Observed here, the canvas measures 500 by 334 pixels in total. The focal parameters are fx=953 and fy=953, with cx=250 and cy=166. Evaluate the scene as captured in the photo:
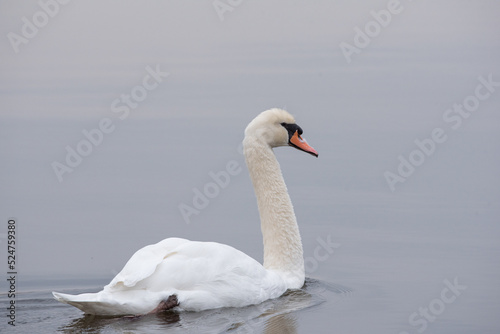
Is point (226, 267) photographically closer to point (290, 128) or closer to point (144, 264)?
point (144, 264)

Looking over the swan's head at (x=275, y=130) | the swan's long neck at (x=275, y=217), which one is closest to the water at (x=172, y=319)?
the swan's long neck at (x=275, y=217)

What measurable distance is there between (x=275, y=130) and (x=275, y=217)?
0.98 m

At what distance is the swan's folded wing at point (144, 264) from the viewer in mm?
8711

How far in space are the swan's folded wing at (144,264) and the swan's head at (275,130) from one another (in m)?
1.84

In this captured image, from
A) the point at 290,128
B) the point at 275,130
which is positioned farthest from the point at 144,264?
the point at 290,128

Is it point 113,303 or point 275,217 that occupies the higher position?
point 275,217

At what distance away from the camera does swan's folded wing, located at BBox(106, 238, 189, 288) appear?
871 cm

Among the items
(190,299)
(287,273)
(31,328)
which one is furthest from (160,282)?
(287,273)

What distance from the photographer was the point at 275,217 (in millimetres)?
10680

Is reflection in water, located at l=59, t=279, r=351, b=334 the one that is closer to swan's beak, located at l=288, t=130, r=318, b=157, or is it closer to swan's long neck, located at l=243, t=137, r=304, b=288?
swan's long neck, located at l=243, t=137, r=304, b=288

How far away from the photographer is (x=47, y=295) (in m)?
9.90

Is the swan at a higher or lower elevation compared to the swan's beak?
lower

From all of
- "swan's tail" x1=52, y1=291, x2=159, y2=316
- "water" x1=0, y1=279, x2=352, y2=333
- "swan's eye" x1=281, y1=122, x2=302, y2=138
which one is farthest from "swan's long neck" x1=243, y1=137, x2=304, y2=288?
"swan's tail" x1=52, y1=291, x2=159, y2=316

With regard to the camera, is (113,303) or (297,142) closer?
(113,303)
